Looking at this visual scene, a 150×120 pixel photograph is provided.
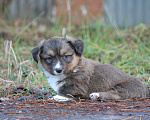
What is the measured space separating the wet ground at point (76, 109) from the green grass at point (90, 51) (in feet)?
3.84

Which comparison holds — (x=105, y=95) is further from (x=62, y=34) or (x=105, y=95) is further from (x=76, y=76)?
(x=62, y=34)

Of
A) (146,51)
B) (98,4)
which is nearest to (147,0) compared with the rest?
(98,4)

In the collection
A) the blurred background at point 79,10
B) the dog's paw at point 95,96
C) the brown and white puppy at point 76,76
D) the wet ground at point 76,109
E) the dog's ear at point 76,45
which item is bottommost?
the wet ground at point 76,109

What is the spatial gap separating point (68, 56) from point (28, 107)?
1329 millimetres

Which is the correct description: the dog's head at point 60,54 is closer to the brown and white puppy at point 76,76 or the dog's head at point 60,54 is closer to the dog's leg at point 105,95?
the brown and white puppy at point 76,76

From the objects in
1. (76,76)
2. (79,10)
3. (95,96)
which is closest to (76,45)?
(76,76)

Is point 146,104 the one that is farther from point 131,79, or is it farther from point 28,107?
point 28,107

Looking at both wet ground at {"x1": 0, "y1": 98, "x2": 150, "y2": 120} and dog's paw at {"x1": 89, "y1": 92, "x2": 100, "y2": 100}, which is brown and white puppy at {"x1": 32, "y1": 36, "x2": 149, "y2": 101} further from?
wet ground at {"x1": 0, "y1": 98, "x2": 150, "y2": 120}

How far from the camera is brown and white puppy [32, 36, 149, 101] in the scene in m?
5.19

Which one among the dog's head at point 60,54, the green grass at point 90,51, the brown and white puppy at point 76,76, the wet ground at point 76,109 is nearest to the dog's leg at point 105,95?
the brown and white puppy at point 76,76

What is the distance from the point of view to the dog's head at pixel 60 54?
5160 millimetres

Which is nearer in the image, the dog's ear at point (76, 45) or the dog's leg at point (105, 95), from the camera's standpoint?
the dog's leg at point (105, 95)

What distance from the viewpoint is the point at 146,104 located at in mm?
4855

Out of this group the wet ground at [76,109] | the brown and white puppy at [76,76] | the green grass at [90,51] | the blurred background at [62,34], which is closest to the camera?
the wet ground at [76,109]
